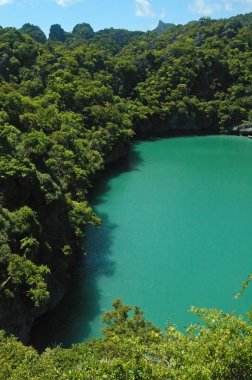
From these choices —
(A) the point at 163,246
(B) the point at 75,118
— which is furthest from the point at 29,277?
(B) the point at 75,118

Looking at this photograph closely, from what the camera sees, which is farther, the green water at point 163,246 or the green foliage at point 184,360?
the green water at point 163,246

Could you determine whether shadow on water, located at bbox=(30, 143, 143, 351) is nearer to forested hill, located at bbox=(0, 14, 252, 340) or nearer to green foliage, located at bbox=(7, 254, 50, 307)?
forested hill, located at bbox=(0, 14, 252, 340)

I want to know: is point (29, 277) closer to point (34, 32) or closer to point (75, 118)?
→ point (75, 118)

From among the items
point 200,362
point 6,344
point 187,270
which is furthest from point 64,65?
point 200,362

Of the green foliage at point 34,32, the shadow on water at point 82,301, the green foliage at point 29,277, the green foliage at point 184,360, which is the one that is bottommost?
the shadow on water at point 82,301

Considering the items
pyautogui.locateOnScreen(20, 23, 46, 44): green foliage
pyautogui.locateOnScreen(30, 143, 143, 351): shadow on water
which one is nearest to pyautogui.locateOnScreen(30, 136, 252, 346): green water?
pyautogui.locateOnScreen(30, 143, 143, 351): shadow on water

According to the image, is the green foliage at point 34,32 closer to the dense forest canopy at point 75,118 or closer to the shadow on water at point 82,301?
the dense forest canopy at point 75,118

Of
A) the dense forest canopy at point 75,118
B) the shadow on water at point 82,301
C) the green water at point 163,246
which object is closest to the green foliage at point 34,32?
the dense forest canopy at point 75,118

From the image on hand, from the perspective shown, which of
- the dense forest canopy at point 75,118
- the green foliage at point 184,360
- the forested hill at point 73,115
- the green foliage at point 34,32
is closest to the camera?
the green foliage at point 184,360
